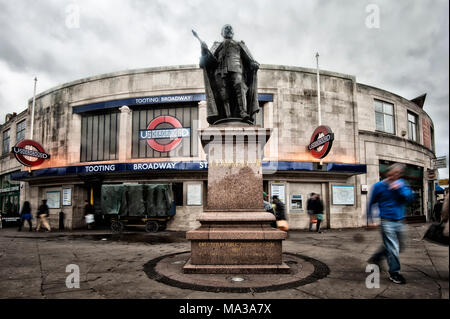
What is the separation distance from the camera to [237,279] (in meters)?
4.24

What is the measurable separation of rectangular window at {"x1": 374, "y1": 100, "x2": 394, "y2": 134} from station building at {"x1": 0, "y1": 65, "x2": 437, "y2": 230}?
0.23 feet

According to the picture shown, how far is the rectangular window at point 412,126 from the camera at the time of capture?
19781mm

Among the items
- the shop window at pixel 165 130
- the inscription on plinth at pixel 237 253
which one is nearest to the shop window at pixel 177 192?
the shop window at pixel 165 130

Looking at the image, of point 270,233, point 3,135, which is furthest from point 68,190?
point 270,233

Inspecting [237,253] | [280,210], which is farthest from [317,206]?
[237,253]

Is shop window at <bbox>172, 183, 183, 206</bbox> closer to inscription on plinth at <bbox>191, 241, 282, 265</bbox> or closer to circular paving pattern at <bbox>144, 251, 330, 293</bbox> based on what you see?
circular paving pattern at <bbox>144, 251, 330, 293</bbox>

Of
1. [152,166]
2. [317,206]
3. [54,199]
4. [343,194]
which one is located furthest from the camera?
[54,199]

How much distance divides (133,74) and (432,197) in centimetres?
2458

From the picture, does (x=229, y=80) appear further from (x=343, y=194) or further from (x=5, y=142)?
(x=5, y=142)

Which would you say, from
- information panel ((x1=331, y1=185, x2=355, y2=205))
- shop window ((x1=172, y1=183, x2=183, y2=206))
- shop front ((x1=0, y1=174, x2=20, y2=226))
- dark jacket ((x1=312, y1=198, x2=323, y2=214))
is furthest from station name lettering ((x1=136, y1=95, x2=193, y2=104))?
shop front ((x1=0, y1=174, x2=20, y2=226))

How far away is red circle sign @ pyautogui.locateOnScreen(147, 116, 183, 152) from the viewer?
15.8 meters

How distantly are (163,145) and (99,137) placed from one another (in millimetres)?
4510

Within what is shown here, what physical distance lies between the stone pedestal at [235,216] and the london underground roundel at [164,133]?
33.9ft

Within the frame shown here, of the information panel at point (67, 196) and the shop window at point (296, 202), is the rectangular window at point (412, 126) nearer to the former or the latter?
the shop window at point (296, 202)
